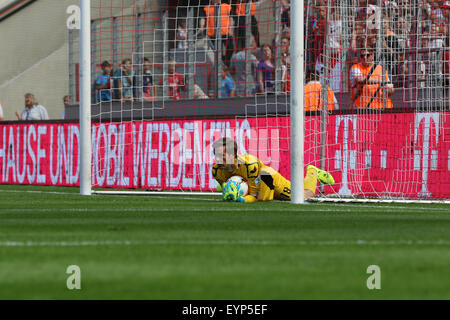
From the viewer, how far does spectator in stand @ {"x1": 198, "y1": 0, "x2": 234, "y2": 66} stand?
1697 centimetres

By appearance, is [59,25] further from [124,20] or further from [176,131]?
[176,131]

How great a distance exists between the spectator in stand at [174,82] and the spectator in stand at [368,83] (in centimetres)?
381

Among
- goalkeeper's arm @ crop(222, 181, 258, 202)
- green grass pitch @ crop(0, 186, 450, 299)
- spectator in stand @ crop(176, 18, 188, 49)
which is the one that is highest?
spectator in stand @ crop(176, 18, 188, 49)

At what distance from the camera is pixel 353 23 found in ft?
47.1

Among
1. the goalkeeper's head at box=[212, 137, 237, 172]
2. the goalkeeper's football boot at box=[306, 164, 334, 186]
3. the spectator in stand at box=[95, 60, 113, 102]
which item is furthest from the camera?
the spectator in stand at box=[95, 60, 113, 102]

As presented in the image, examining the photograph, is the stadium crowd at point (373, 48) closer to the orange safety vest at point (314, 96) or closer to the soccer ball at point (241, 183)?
the orange safety vest at point (314, 96)

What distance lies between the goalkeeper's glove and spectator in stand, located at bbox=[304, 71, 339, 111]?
8.46 ft

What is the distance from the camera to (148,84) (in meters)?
17.3

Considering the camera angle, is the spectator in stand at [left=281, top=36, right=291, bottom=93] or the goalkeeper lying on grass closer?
the goalkeeper lying on grass

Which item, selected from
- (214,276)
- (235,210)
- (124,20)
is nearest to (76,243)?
(214,276)

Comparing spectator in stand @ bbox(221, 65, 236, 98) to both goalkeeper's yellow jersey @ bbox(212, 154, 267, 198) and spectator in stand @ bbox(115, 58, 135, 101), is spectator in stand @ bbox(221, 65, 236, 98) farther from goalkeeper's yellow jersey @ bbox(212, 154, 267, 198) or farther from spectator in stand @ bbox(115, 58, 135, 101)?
goalkeeper's yellow jersey @ bbox(212, 154, 267, 198)

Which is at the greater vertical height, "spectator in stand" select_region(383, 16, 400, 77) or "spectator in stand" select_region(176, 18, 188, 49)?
"spectator in stand" select_region(176, 18, 188, 49)

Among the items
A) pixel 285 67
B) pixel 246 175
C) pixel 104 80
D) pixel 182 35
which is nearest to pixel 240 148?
pixel 285 67

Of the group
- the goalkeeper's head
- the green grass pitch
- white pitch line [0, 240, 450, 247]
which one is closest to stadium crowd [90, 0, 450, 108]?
the goalkeeper's head
